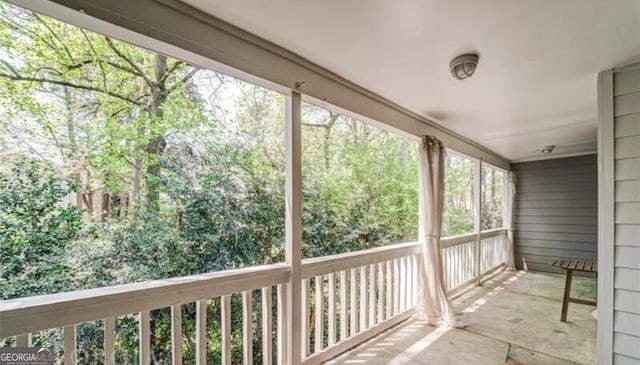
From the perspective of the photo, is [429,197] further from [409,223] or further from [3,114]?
[3,114]

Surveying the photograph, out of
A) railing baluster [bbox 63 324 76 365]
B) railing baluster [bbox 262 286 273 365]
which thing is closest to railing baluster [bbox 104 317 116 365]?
railing baluster [bbox 63 324 76 365]

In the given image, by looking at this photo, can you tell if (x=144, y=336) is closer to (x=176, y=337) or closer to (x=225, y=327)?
(x=176, y=337)

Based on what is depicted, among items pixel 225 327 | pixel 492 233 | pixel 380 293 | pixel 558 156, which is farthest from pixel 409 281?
pixel 558 156

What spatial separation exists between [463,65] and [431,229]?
1.83 meters

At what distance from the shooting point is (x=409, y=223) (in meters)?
4.66

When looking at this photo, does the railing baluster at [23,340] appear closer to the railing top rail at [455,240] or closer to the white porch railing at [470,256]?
the white porch railing at [470,256]

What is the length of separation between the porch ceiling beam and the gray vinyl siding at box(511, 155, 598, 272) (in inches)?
200

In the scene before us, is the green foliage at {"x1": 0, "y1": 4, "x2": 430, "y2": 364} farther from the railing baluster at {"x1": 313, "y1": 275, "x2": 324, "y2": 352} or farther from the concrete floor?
the concrete floor

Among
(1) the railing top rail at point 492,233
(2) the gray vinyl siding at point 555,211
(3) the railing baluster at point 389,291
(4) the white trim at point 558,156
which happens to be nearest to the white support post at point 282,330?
(3) the railing baluster at point 389,291

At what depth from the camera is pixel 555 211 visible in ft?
18.5

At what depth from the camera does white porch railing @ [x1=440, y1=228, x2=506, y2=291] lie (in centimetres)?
404

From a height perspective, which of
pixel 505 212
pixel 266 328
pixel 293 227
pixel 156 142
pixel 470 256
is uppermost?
pixel 156 142

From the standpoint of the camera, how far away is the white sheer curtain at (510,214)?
5883mm

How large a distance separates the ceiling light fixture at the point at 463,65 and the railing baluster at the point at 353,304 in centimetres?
187
